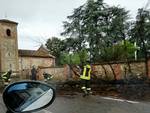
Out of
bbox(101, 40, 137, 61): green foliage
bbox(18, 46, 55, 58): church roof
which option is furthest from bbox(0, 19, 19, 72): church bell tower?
bbox(101, 40, 137, 61): green foliage

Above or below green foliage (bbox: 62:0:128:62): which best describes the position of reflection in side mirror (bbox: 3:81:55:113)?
below

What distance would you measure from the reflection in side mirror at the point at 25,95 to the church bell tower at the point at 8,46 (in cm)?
7027

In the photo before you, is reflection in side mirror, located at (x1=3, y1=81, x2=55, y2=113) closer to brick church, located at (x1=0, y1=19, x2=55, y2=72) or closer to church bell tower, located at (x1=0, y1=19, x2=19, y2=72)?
brick church, located at (x1=0, y1=19, x2=55, y2=72)

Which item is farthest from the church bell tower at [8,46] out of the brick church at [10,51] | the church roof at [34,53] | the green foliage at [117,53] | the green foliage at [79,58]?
the green foliage at [117,53]

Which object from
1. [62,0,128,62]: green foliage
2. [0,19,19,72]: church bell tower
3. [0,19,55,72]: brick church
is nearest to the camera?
[62,0,128,62]: green foliage

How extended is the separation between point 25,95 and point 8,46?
7323 cm

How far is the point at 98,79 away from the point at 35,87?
878 inches

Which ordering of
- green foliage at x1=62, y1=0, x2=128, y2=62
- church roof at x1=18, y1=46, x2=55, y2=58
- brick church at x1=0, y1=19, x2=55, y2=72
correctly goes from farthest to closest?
church roof at x1=18, y1=46, x2=55, y2=58
brick church at x1=0, y1=19, x2=55, y2=72
green foliage at x1=62, y1=0, x2=128, y2=62

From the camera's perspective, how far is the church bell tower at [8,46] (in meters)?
72.8

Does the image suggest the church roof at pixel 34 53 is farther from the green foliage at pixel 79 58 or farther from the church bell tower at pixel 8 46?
the green foliage at pixel 79 58

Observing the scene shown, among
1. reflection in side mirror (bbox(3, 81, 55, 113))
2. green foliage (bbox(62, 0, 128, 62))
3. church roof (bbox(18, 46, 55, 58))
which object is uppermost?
green foliage (bbox(62, 0, 128, 62))

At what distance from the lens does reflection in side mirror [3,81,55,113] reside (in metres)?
2.36

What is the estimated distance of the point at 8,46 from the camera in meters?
74.4

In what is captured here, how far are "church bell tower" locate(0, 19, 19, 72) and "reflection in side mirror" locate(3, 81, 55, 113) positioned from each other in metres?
70.3
